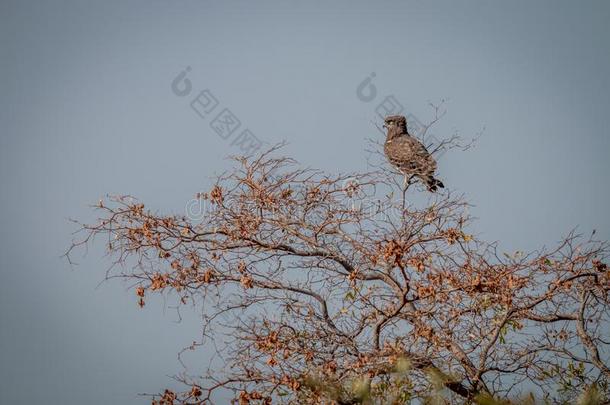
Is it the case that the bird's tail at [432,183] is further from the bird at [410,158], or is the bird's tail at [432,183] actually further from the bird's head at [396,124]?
the bird's head at [396,124]

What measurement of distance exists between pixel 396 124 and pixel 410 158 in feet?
6.22

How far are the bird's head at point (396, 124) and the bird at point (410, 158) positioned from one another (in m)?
0.11

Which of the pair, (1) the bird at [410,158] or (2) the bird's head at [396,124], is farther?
(2) the bird's head at [396,124]

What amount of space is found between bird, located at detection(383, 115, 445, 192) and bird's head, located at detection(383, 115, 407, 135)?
0.36 ft

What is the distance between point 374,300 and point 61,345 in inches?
4280

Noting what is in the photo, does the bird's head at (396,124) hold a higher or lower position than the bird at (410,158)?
higher

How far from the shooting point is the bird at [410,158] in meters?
10.2

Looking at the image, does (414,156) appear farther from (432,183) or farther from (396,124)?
(396,124)

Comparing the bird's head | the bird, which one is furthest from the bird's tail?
the bird's head

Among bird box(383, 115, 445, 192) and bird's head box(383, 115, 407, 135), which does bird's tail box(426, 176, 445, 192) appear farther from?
bird's head box(383, 115, 407, 135)

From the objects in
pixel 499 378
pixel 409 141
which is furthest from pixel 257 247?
pixel 409 141

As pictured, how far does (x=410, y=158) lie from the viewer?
10648 mm

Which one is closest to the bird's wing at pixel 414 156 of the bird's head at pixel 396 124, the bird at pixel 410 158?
the bird at pixel 410 158

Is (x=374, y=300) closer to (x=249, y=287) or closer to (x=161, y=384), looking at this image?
(x=249, y=287)
